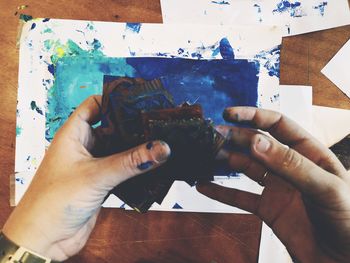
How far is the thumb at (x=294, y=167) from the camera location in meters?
0.59

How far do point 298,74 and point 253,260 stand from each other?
1.56 feet

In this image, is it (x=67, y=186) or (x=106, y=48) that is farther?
(x=106, y=48)

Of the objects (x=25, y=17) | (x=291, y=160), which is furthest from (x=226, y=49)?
(x=25, y=17)

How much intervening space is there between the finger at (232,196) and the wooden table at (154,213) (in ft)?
0.22

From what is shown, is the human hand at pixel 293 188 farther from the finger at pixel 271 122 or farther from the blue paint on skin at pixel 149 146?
the blue paint on skin at pixel 149 146

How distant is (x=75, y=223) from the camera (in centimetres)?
68

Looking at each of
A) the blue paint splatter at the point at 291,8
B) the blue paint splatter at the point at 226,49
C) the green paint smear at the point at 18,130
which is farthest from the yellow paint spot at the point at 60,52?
the blue paint splatter at the point at 291,8

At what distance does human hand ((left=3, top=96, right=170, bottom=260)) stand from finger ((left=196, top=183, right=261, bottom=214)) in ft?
0.88

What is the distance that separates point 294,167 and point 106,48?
0.57 m

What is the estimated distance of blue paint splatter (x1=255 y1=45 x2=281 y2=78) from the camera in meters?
0.92

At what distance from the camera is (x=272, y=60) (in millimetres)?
917

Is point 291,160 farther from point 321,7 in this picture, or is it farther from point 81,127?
point 321,7

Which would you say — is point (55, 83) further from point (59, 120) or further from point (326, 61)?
point (326, 61)

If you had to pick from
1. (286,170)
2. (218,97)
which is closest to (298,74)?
(218,97)
